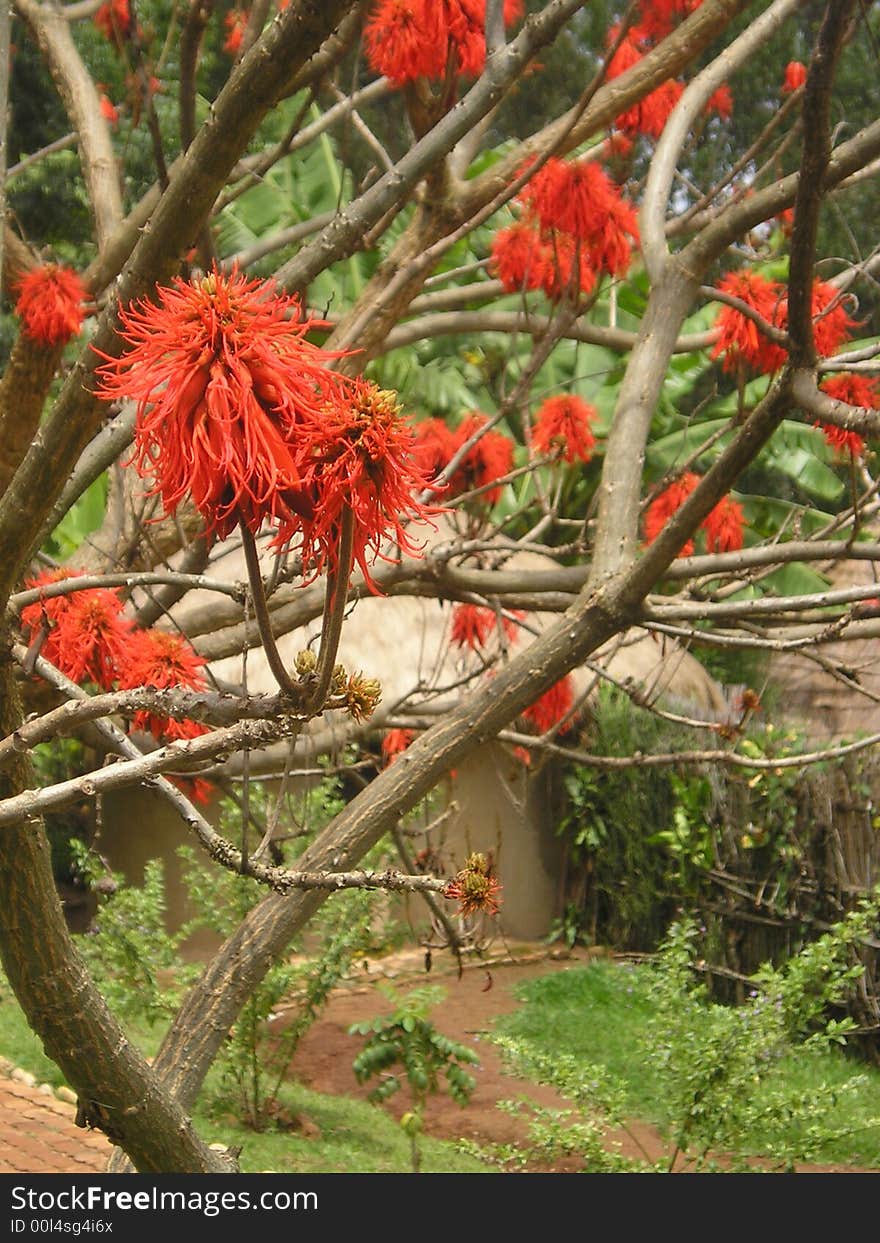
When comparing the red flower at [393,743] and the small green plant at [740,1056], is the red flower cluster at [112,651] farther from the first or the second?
the small green plant at [740,1056]

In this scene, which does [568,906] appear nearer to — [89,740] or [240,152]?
[89,740]

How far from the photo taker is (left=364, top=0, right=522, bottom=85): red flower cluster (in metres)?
3.33

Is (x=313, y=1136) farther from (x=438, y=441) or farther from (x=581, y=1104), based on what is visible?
(x=438, y=441)

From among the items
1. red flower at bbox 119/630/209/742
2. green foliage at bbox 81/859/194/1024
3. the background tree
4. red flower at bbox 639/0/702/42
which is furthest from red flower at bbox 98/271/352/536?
green foliage at bbox 81/859/194/1024

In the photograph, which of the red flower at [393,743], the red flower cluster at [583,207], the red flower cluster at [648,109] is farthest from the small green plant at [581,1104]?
the red flower cluster at [648,109]

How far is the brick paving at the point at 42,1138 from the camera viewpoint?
4.70 metres

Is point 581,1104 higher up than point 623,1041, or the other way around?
point 581,1104

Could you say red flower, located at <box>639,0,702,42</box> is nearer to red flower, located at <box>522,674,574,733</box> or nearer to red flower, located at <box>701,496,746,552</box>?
red flower, located at <box>701,496,746,552</box>

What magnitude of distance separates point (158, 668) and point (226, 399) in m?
1.28

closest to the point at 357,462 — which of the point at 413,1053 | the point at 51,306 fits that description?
the point at 51,306

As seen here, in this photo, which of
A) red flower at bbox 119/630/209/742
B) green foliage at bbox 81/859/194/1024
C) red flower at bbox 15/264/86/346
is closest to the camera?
red flower at bbox 119/630/209/742

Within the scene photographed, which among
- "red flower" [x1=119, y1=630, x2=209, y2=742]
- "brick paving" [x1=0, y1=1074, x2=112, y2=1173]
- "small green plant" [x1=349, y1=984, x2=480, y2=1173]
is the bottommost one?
"brick paving" [x1=0, y1=1074, x2=112, y2=1173]

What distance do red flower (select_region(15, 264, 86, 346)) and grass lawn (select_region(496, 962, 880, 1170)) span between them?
4.28 m

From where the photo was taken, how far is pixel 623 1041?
7.57 meters
